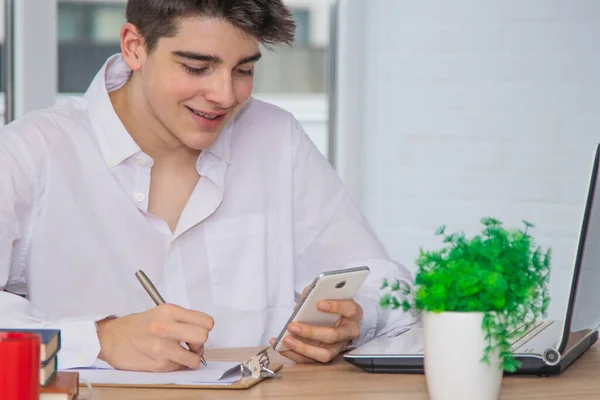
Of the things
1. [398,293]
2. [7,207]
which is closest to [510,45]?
[398,293]

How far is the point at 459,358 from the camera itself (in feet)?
3.58

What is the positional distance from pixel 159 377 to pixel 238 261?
1.97 ft

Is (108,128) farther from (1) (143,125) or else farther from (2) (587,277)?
(2) (587,277)

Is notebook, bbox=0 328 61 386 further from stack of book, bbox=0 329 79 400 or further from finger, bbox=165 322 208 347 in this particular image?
finger, bbox=165 322 208 347

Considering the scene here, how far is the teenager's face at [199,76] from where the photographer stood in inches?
64.6

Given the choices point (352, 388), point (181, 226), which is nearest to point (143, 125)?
point (181, 226)

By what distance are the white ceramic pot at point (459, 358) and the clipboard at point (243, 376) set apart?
27cm

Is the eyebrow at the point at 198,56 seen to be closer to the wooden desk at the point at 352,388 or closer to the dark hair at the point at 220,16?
the dark hair at the point at 220,16

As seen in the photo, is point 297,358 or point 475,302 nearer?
point 475,302

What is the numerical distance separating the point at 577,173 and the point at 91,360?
5.10 feet

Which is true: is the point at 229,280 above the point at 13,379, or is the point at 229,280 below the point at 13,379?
below

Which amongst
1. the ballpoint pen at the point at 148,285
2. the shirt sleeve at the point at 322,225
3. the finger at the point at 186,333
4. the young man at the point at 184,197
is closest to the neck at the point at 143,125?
the young man at the point at 184,197

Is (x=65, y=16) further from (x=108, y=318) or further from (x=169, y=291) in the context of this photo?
(x=108, y=318)

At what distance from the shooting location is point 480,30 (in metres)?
2.58
